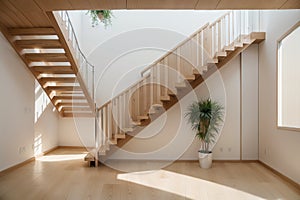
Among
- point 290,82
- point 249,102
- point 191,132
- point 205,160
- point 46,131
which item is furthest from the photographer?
point 46,131

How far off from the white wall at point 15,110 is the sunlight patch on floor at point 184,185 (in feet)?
6.71

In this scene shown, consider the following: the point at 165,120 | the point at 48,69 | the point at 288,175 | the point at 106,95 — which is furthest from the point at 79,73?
the point at 288,175

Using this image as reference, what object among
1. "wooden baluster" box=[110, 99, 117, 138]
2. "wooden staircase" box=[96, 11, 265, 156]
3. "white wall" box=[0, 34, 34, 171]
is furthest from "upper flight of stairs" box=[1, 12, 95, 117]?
"wooden staircase" box=[96, 11, 265, 156]

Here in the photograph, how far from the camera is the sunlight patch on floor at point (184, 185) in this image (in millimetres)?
3998

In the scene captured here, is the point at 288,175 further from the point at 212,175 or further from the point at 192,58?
the point at 192,58

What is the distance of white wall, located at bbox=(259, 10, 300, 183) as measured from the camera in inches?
183

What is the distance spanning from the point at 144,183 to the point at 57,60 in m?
2.79

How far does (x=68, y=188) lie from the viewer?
4258 millimetres

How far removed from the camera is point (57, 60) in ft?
18.2

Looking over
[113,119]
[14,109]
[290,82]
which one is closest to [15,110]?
[14,109]

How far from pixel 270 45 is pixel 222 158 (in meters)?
2.59

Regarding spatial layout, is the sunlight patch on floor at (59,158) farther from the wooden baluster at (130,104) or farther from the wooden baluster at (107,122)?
the wooden baluster at (130,104)

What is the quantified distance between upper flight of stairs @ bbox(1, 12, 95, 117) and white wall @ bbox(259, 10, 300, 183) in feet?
11.9

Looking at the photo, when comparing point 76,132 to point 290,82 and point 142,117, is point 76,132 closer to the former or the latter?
point 142,117
